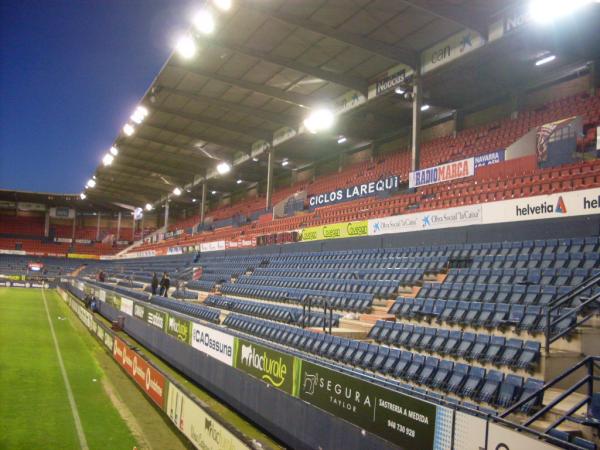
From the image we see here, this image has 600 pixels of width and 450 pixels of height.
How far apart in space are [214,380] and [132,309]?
27.6 feet

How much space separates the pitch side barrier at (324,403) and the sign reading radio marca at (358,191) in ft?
28.1

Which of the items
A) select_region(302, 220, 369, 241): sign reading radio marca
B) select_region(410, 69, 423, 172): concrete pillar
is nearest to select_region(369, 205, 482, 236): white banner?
select_region(302, 220, 369, 241): sign reading radio marca

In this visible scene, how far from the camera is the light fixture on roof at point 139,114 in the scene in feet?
79.8

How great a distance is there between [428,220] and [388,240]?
1.85m

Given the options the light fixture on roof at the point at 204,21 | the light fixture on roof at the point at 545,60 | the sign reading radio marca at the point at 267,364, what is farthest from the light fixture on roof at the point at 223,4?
the light fixture on roof at the point at 545,60

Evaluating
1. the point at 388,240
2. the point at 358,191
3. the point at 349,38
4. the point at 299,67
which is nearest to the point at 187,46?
the point at 299,67

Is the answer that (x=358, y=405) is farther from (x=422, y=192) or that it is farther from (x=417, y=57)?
(x=417, y=57)

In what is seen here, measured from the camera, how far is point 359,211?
17109 mm

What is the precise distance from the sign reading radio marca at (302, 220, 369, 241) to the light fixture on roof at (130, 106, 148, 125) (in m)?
11.3

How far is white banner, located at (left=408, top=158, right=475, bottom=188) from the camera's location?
1317cm

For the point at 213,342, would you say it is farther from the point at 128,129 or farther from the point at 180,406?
the point at 128,129

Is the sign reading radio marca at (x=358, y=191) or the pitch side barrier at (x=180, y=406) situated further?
the sign reading radio marca at (x=358, y=191)

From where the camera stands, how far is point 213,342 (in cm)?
1011

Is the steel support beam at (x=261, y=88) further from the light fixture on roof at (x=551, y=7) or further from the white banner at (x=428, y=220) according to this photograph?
the light fixture on roof at (x=551, y=7)
